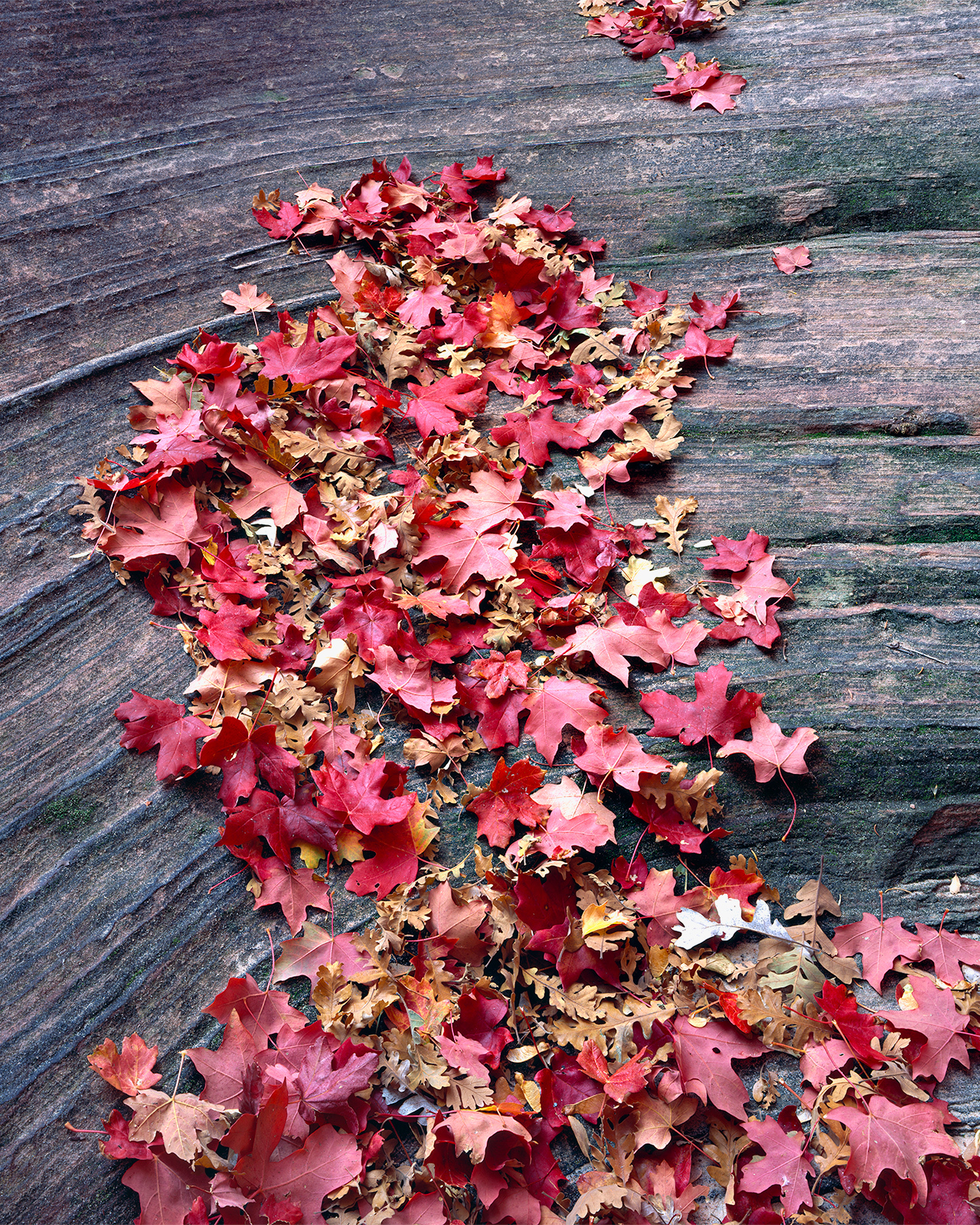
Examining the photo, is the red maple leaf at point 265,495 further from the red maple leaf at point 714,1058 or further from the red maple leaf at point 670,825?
the red maple leaf at point 714,1058

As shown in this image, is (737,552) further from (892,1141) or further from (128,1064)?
(128,1064)

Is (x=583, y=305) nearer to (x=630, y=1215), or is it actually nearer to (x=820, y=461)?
(x=820, y=461)

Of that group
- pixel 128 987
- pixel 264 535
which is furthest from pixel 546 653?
pixel 128 987

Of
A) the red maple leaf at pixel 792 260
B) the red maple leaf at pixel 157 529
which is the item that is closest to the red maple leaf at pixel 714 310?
the red maple leaf at pixel 792 260

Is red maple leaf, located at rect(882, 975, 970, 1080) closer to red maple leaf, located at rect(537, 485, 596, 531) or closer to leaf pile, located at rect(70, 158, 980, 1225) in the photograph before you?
leaf pile, located at rect(70, 158, 980, 1225)

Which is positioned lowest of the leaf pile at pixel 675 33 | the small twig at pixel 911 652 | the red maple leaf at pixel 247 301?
the small twig at pixel 911 652

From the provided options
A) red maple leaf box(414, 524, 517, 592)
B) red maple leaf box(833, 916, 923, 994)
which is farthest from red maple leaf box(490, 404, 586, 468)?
red maple leaf box(833, 916, 923, 994)
